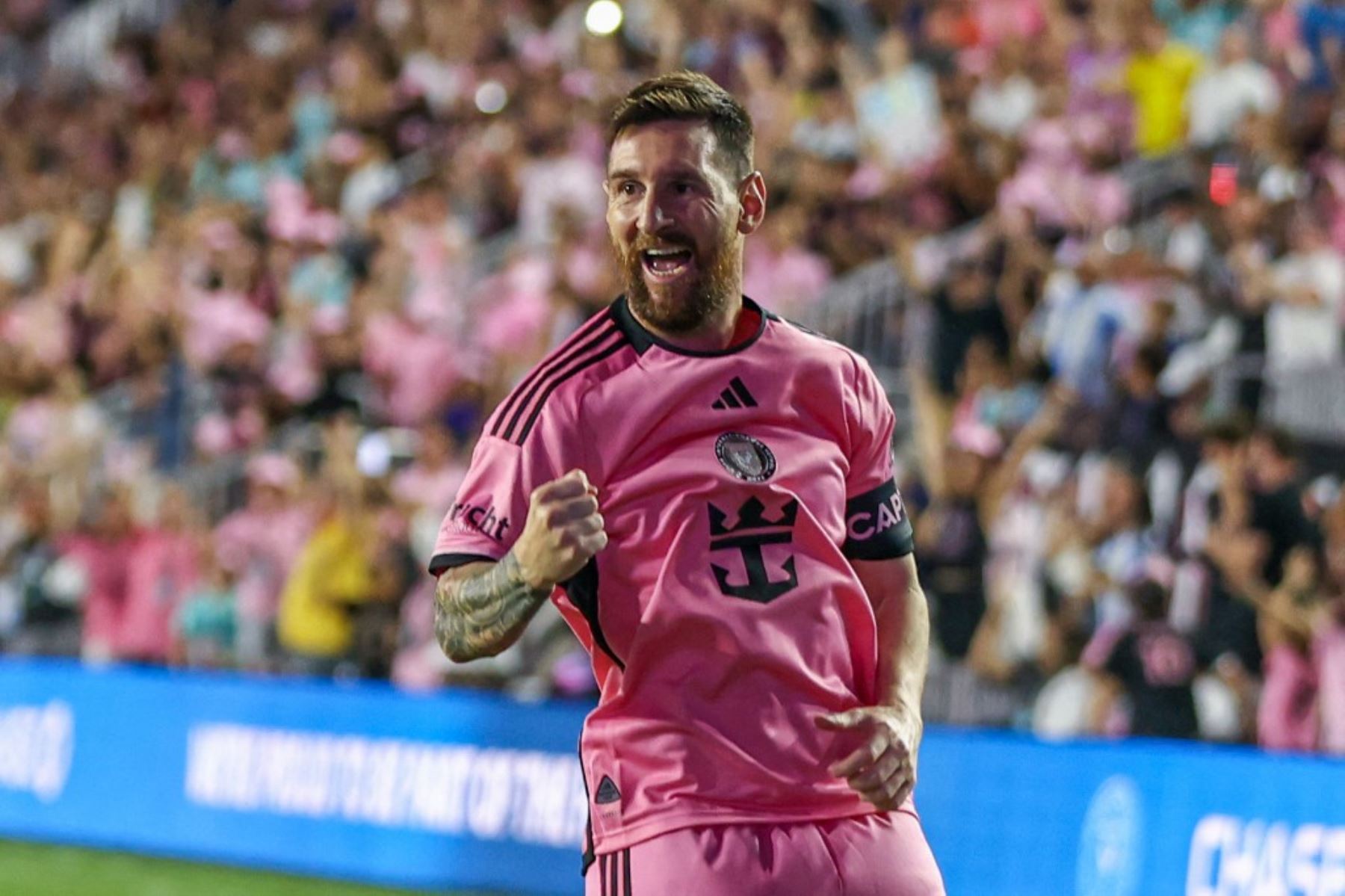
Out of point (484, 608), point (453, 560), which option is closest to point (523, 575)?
point (484, 608)

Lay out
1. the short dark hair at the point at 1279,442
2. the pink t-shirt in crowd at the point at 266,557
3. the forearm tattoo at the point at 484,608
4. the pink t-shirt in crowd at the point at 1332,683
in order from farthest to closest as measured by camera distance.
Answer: the pink t-shirt in crowd at the point at 266,557 < the short dark hair at the point at 1279,442 < the pink t-shirt in crowd at the point at 1332,683 < the forearm tattoo at the point at 484,608

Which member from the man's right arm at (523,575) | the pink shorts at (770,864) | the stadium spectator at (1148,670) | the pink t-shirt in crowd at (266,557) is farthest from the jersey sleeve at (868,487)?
the pink t-shirt in crowd at (266,557)

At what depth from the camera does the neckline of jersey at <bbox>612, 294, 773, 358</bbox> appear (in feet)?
14.3

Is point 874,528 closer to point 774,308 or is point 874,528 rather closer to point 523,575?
point 523,575

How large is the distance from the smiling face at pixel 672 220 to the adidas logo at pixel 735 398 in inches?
5.5

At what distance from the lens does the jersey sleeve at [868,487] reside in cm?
451

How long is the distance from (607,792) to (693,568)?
0.47m

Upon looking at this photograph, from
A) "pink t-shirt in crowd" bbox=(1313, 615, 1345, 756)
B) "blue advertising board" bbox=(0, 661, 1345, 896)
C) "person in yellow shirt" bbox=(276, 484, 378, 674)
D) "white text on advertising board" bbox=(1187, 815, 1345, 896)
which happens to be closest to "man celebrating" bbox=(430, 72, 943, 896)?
"white text on advertising board" bbox=(1187, 815, 1345, 896)

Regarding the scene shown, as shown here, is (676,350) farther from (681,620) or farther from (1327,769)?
(1327,769)

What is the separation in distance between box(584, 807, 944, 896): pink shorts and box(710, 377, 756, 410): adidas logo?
809mm

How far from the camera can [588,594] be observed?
13.9 ft

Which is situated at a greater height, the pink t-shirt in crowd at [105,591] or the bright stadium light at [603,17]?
the bright stadium light at [603,17]

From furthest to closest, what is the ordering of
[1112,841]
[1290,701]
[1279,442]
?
[1279,442]
[1290,701]
[1112,841]

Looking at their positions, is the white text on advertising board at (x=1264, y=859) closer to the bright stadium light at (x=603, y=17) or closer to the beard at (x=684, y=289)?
the beard at (x=684, y=289)
